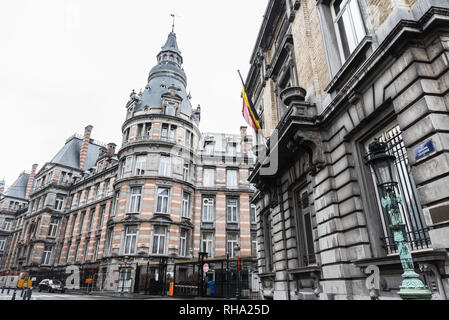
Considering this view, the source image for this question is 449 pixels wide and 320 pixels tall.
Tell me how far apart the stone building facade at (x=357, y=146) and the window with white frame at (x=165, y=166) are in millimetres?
16939

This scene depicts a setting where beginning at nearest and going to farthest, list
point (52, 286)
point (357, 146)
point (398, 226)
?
point (398, 226) < point (357, 146) < point (52, 286)

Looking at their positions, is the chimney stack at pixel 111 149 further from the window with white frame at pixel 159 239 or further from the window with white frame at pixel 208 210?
the window with white frame at pixel 159 239

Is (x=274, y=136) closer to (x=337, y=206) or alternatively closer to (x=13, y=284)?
(x=337, y=206)

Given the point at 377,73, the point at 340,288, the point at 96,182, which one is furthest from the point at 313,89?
the point at 96,182

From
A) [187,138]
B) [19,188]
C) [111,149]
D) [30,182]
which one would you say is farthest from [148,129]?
[19,188]

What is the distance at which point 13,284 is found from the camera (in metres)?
32.9

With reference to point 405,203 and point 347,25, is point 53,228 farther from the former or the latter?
point 405,203

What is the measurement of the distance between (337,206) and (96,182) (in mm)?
33669

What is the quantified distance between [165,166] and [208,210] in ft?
23.3

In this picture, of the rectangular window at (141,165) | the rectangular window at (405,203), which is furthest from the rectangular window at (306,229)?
the rectangular window at (141,165)

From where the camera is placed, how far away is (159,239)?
2505 cm

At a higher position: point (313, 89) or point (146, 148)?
point (146, 148)

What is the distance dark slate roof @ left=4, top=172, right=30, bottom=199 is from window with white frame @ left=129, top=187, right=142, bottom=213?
38.5 meters

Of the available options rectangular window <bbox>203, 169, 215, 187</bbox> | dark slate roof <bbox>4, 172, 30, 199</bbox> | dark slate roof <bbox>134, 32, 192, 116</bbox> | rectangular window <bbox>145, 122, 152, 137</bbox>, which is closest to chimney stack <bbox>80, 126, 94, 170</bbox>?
dark slate roof <bbox>134, 32, 192, 116</bbox>
